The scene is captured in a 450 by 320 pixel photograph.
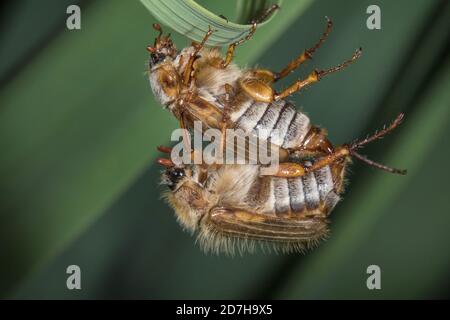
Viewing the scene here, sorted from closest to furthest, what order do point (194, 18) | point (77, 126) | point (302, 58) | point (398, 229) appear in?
point (194, 18) → point (77, 126) → point (302, 58) → point (398, 229)

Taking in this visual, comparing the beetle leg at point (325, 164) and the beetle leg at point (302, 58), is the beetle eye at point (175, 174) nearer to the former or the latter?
the beetle leg at point (325, 164)

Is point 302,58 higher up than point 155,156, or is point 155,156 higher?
point 302,58

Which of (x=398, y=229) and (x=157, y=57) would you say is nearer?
(x=157, y=57)

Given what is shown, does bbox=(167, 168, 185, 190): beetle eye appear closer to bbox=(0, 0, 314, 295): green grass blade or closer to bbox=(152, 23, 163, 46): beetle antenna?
bbox=(0, 0, 314, 295): green grass blade

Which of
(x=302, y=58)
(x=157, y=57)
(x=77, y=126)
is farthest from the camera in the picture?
(x=302, y=58)

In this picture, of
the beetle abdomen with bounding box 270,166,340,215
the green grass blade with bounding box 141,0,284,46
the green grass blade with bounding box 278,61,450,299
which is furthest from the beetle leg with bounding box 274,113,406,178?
the green grass blade with bounding box 141,0,284,46

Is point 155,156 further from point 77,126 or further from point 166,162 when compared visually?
point 77,126

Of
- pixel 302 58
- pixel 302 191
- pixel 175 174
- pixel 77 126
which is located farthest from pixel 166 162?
pixel 302 58
